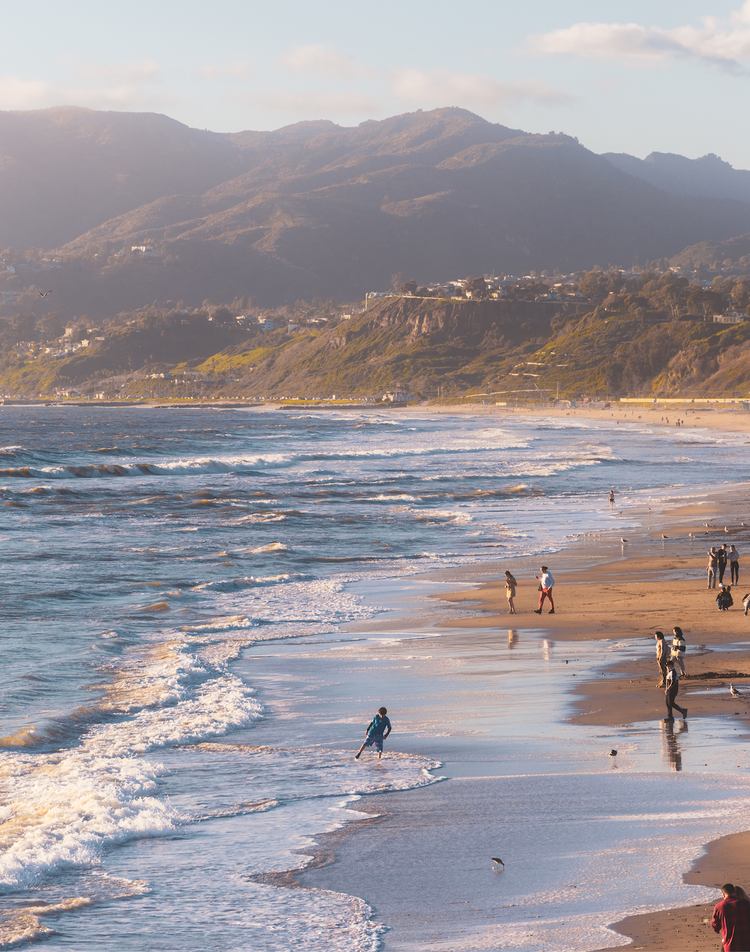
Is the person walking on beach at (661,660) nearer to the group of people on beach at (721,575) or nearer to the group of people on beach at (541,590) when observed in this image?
the group of people on beach at (721,575)

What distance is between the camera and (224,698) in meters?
16.9

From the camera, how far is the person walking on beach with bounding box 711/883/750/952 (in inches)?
285

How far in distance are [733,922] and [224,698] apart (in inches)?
436

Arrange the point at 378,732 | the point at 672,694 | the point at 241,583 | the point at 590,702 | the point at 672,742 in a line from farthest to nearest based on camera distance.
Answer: the point at 241,583 < the point at 590,702 < the point at 672,694 < the point at 378,732 < the point at 672,742

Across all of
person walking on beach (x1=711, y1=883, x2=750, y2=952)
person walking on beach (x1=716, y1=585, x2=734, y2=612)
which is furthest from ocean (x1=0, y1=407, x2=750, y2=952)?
person walking on beach (x1=716, y1=585, x2=734, y2=612)

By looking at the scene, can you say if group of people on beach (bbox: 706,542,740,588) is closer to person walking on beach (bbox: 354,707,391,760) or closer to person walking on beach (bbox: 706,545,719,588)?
person walking on beach (bbox: 706,545,719,588)

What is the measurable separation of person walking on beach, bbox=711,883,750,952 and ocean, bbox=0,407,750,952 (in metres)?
1.22

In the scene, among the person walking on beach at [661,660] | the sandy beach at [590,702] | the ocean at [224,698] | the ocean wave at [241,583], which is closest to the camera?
the sandy beach at [590,702]

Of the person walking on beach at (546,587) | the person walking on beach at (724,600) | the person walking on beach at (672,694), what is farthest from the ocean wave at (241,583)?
the person walking on beach at (672,694)

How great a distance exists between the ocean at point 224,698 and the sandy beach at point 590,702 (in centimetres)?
34

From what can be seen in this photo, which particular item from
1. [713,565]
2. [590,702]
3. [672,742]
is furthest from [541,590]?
[672,742]

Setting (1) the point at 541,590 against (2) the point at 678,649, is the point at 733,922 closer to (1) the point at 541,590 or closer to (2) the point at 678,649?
(2) the point at 678,649

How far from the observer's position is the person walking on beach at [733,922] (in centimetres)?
723

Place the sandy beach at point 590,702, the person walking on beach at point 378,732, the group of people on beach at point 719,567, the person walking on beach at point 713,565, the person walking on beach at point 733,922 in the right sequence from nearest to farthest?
the person walking on beach at point 733,922, the sandy beach at point 590,702, the person walking on beach at point 378,732, the group of people on beach at point 719,567, the person walking on beach at point 713,565
